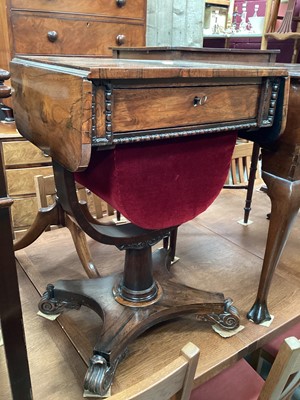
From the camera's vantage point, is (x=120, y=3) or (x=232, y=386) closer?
(x=232, y=386)

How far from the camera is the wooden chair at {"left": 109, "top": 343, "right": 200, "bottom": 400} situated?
19.6 inches

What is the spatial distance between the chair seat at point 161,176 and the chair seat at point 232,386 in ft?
1.58

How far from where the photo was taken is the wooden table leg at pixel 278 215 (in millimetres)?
1037

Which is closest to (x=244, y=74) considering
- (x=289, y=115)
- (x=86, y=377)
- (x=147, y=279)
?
(x=289, y=115)

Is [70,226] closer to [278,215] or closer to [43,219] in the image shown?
[43,219]

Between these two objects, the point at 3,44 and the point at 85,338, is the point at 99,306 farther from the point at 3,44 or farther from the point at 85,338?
the point at 3,44

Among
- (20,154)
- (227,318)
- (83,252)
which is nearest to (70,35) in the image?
(20,154)

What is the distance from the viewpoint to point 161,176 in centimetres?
94

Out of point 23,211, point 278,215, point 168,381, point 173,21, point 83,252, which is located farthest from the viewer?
point 173,21

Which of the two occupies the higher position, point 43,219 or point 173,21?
point 173,21

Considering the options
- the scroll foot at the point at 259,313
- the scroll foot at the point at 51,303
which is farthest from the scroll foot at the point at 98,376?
the scroll foot at the point at 259,313

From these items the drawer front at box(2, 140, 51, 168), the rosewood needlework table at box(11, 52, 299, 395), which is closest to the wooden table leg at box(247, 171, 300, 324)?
the rosewood needlework table at box(11, 52, 299, 395)

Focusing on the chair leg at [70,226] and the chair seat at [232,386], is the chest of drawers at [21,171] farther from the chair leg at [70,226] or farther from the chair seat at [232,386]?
the chair seat at [232,386]

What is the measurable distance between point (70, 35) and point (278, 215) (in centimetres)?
131
